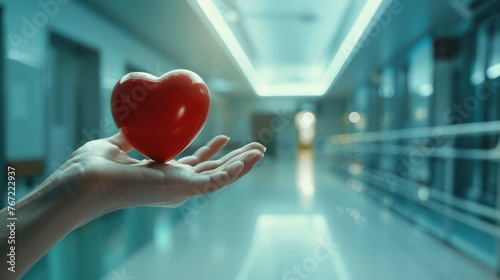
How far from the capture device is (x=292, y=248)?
1927 millimetres

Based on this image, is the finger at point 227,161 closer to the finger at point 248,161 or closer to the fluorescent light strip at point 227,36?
the finger at point 248,161

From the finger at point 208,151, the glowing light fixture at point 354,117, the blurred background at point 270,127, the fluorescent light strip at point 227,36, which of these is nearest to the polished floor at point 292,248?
the blurred background at point 270,127

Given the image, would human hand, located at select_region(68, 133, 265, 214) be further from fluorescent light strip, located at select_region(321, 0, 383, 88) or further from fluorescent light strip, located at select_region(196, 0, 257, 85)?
fluorescent light strip, located at select_region(321, 0, 383, 88)

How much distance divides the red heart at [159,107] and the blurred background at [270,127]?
43.0 inches

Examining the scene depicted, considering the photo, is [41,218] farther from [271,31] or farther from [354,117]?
[354,117]

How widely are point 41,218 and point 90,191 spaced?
0.26ft

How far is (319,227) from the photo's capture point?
2.43 meters

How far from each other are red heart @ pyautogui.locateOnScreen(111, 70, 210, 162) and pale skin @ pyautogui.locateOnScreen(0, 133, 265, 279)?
51 mm

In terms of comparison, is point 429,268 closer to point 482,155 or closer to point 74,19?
point 482,155

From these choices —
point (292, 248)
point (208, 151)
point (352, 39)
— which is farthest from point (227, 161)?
point (352, 39)

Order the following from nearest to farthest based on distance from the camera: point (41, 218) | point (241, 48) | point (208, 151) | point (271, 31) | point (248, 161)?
point (41, 218) → point (248, 161) → point (208, 151) → point (241, 48) → point (271, 31)

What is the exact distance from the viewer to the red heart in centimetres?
61

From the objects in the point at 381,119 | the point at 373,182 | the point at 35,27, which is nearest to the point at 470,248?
the point at 373,182

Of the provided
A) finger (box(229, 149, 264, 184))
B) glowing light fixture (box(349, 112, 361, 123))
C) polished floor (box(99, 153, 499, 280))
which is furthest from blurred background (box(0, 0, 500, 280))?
glowing light fixture (box(349, 112, 361, 123))
